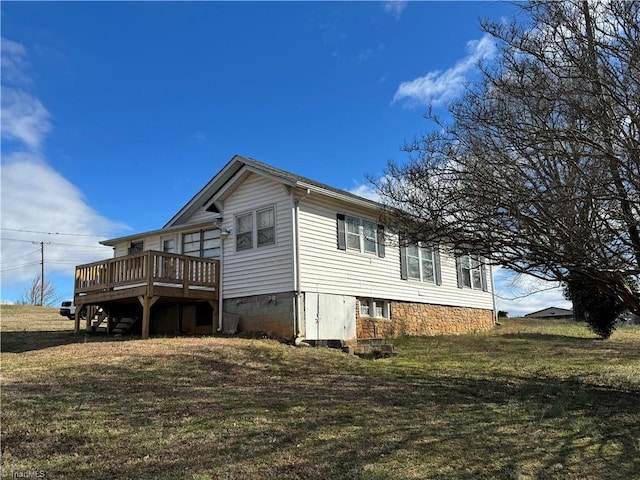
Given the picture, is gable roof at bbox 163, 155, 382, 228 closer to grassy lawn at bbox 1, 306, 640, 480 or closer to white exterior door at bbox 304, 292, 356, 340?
white exterior door at bbox 304, 292, 356, 340

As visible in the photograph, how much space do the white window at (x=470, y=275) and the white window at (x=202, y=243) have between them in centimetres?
894

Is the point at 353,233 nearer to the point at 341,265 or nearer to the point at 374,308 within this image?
the point at 341,265

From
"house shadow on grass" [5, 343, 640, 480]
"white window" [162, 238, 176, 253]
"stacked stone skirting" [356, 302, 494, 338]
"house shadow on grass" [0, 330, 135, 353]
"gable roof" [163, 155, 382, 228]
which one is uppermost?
"gable roof" [163, 155, 382, 228]

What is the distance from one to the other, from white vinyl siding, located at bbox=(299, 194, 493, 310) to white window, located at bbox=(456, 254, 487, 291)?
2087 mm

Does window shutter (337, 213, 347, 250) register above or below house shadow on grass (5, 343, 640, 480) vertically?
above

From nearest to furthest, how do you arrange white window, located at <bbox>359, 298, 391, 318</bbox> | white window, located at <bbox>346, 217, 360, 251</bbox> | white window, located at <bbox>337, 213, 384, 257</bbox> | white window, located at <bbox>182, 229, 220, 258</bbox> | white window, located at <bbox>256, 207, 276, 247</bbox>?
white window, located at <bbox>256, 207, 276, 247</bbox> < white window, located at <bbox>337, 213, 384, 257</bbox> < white window, located at <bbox>346, 217, 360, 251</bbox> < white window, located at <bbox>359, 298, 391, 318</bbox> < white window, located at <bbox>182, 229, 220, 258</bbox>

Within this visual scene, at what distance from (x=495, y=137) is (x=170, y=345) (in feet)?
26.4

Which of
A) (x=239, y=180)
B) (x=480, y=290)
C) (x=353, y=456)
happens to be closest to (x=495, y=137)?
(x=353, y=456)

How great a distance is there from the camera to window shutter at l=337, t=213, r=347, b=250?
1509cm

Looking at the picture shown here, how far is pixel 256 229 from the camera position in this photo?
48.4 feet

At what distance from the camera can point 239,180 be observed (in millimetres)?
15133

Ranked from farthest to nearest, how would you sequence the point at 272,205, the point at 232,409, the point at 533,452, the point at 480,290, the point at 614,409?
1. the point at 480,290
2. the point at 272,205
3. the point at 614,409
4. the point at 232,409
5. the point at 533,452

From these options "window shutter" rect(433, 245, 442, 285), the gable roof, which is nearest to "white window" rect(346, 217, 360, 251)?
the gable roof

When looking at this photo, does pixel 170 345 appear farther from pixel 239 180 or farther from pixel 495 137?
pixel 495 137
